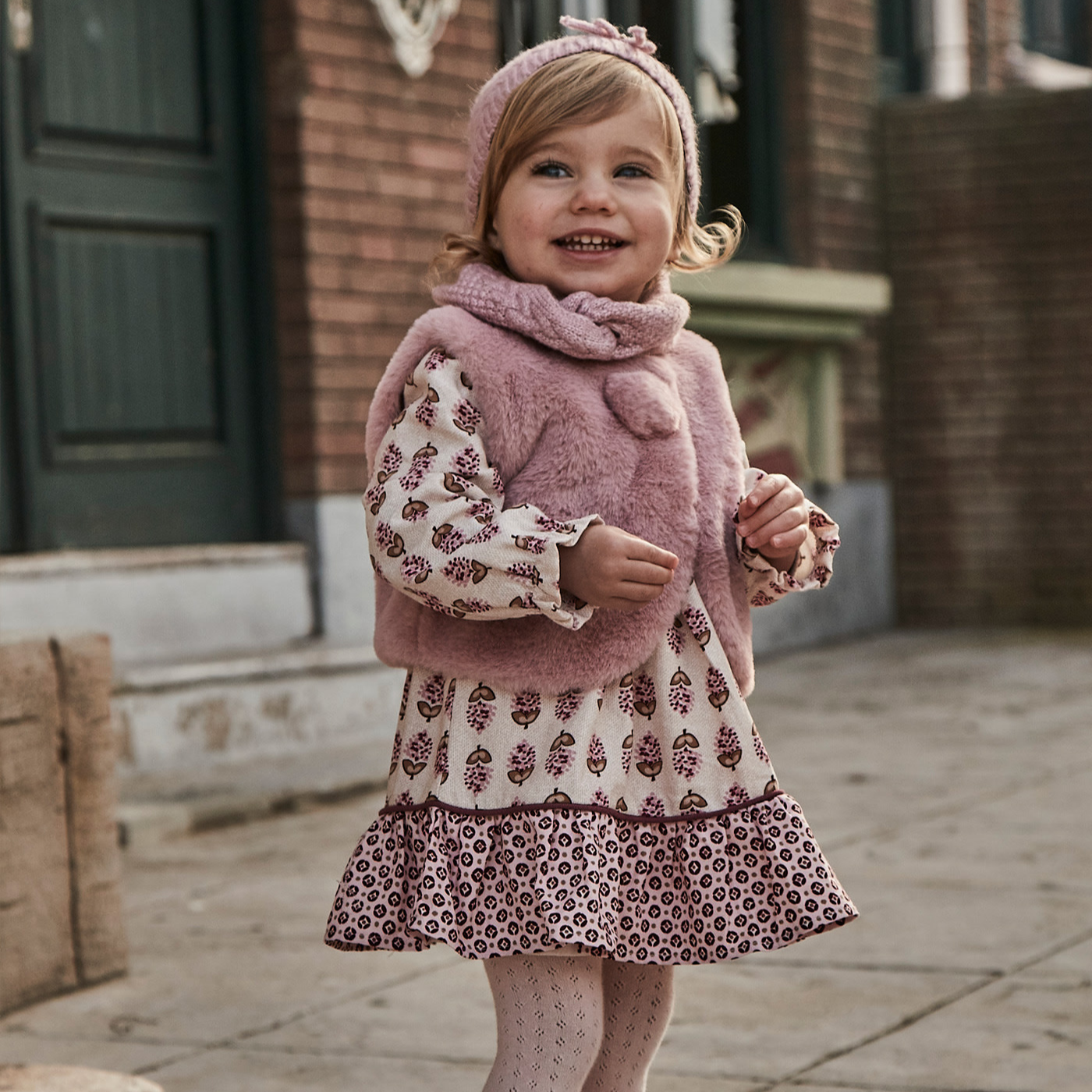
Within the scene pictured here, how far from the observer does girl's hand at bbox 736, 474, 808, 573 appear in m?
2.38

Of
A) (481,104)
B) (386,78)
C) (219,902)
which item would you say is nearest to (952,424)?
(386,78)

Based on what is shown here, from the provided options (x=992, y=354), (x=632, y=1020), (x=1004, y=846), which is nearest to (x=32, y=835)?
(x=632, y=1020)

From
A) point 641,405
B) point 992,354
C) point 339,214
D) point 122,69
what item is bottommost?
point 641,405

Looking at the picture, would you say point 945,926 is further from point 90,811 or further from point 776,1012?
point 90,811

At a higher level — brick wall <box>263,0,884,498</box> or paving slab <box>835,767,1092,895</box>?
brick wall <box>263,0,884,498</box>

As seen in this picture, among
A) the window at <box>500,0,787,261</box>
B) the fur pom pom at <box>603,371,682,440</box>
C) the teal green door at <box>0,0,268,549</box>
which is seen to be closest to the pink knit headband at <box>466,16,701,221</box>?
the fur pom pom at <box>603,371,682,440</box>

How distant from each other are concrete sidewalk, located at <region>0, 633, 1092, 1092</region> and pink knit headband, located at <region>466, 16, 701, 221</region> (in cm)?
150

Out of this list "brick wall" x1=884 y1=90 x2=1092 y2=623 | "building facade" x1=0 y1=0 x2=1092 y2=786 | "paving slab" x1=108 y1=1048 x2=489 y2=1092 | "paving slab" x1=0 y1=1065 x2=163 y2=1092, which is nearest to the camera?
"paving slab" x1=0 y1=1065 x2=163 y2=1092

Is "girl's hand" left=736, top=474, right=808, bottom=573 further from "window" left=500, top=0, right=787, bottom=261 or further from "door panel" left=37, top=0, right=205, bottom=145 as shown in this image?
"window" left=500, top=0, right=787, bottom=261

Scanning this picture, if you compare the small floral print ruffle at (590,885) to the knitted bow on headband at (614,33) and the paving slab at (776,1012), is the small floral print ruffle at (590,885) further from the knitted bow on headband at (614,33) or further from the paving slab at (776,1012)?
the knitted bow on headband at (614,33)

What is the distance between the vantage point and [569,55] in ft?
8.10

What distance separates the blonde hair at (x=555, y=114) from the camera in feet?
7.89

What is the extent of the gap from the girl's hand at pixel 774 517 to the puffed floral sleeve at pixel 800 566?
5 centimetres

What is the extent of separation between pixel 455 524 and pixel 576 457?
0.21m
